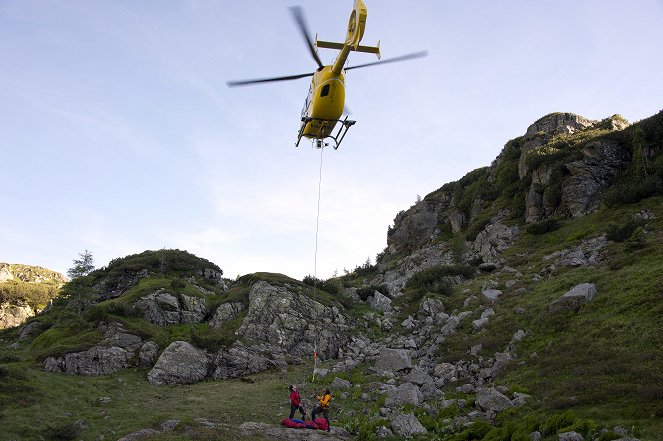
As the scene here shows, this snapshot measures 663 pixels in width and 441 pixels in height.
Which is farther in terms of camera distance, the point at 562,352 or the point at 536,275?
the point at 536,275

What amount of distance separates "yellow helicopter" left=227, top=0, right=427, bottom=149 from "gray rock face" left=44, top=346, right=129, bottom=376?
16.7 metres

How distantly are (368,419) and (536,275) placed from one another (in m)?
17.3

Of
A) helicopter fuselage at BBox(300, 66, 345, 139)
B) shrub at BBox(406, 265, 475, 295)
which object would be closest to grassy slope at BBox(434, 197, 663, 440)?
shrub at BBox(406, 265, 475, 295)

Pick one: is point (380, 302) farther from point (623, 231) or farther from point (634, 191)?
point (634, 191)

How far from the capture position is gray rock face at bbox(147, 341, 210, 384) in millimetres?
22656

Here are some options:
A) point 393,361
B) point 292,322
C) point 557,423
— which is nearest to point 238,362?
point 292,322

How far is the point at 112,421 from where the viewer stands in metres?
15.8

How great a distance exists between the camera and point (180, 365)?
76.9 feet

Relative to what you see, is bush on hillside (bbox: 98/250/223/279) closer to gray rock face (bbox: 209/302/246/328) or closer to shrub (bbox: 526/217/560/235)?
gray rock face (bbox: 209/302/246/328)

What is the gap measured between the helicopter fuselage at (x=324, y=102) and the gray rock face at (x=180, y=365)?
14.7m

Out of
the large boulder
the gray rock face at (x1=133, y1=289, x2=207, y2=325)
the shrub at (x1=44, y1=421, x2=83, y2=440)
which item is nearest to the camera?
the shrub at (x1=44, y1=421, x2=83, y2=440)

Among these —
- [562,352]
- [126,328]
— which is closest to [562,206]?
[562,352]

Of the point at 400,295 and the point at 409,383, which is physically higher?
the point at 400,295

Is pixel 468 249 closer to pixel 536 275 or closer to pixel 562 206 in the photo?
pixel 562 206
